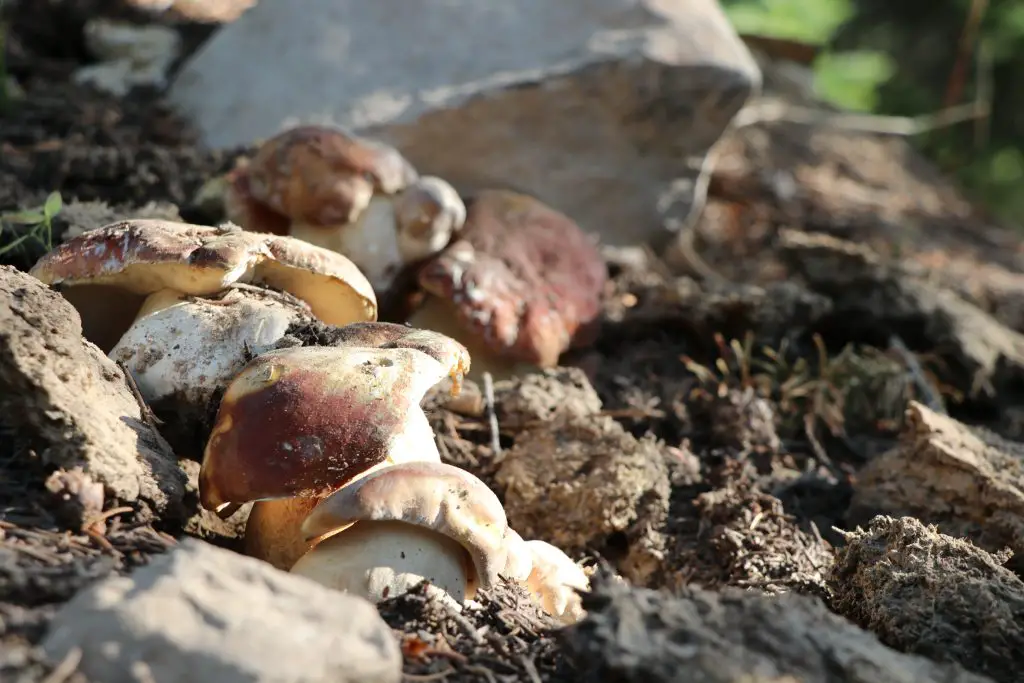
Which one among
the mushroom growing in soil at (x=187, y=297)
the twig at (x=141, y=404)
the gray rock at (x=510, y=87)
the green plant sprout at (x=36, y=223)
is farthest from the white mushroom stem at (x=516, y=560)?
the gray rock at (x=510, y=87)

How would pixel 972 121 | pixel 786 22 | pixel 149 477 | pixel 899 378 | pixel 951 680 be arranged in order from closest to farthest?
pixel 951 680 < pixel 149 477 < pixel 899 378 < pixel 972 121 < pixel 786 22

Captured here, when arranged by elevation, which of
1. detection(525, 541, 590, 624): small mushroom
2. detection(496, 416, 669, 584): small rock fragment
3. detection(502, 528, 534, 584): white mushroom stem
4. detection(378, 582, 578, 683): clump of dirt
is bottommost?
detection(496, 416, 669, 584): small rock fragment

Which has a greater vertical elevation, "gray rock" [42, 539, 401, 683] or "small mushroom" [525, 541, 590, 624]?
"gray rock" [42, 539, 401, 683]

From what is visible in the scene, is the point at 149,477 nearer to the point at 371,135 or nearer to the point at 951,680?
the point at 951,680

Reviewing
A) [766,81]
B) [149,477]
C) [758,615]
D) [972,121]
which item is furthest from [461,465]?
[972,121]

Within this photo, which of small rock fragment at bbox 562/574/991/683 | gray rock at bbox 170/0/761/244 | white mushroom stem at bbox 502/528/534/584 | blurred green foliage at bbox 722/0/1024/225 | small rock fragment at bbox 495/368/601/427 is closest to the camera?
small rock fragment at bbox 562/574/991/683

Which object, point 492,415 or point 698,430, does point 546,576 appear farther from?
point 698,430

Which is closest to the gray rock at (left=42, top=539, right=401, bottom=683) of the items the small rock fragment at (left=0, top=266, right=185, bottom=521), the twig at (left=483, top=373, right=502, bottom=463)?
the small rock fragment at (left=0, top=266, right=185, bottom=521)

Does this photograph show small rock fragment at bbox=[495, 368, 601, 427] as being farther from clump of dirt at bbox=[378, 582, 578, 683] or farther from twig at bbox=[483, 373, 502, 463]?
clump of dirt at bbox=[378, 582, 578, 683]
